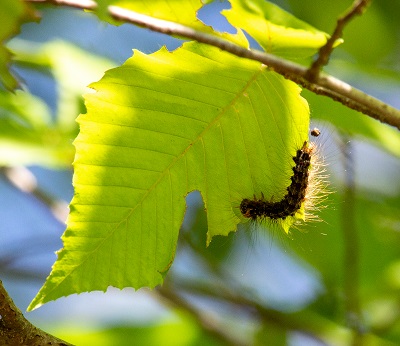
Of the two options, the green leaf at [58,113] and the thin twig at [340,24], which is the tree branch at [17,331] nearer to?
the thin twig at [340,24]

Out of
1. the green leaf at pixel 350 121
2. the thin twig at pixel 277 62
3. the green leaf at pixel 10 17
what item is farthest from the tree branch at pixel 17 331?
the green leaf at pixel 350 121

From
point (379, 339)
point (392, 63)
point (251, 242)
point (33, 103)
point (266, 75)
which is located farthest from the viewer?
point (392, 63)

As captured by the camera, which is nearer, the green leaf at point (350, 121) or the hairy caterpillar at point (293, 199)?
the hairy caterpillar at point (293, 199)

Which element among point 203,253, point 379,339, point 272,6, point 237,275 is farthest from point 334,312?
point 272,6

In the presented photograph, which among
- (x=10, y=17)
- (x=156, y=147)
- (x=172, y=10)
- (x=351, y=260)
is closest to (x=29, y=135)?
(x=156, y=147)

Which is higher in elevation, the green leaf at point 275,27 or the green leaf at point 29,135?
the green leaf at point 29,135

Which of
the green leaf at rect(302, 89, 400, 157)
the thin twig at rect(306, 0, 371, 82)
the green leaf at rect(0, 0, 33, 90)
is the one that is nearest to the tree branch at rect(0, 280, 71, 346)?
the green leaf at rect(0, 0, 33, 90)

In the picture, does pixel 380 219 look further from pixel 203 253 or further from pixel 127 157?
pixel 127 157
